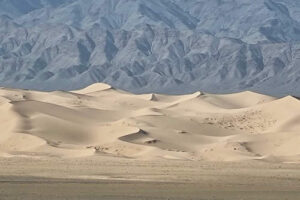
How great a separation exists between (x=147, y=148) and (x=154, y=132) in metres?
8.21

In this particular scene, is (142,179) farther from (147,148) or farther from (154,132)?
(154,132)

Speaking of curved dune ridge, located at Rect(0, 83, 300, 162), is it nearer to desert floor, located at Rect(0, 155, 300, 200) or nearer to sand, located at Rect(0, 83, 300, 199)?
sand, located at Rect(0, 83, 300, 199)

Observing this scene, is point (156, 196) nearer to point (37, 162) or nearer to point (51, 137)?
point (37, 162)

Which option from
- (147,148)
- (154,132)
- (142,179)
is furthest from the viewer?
(154,132)

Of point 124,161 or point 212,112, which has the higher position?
point 212,112

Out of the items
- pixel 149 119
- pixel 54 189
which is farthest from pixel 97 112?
pixel 54 189

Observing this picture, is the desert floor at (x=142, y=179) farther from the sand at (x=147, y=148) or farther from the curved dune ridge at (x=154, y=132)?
the curved dune ridge at (x=154, y=132)

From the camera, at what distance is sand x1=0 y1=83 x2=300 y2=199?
3978cm

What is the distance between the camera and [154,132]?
265 ft

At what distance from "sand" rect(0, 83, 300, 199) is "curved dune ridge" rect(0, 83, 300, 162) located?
101mm

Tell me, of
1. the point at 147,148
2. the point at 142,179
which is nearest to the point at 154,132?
the point at 147,148

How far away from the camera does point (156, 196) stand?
3534 cm

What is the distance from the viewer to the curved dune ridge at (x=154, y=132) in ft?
235

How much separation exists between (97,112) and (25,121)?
1384 cm
